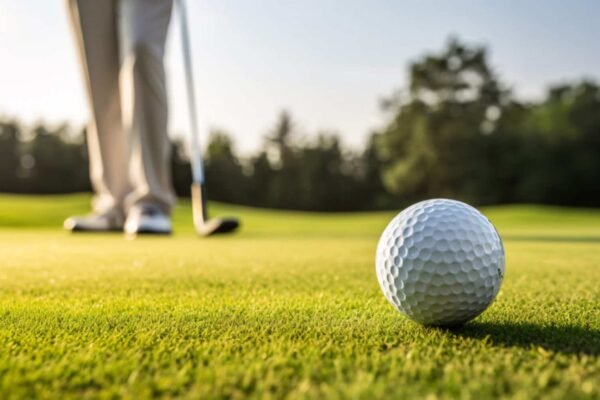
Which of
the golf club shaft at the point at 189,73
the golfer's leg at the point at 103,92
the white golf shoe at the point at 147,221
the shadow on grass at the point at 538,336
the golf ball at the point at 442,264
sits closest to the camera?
the shadow on grass at the point at 538,336

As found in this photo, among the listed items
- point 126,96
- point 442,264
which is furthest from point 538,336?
point 126,96

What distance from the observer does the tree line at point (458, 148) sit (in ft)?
103

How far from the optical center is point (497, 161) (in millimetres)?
32938

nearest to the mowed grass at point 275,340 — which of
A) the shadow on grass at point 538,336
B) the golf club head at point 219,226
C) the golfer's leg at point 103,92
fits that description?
the shadow on grass at point 538,336

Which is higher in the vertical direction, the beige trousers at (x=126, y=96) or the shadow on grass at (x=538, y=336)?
the beige trousers at (x=126, y=96)

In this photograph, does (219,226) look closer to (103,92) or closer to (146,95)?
(146,95)

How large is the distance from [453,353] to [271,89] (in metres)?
37.9

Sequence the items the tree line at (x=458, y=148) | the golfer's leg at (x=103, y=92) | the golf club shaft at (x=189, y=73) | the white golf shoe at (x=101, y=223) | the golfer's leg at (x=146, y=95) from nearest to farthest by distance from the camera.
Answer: the golfer's leg at (x=146, y=95), the golfer's leg at (x=103, y=92), the golf club shaft at (x=189, y=73), the white golf shoe at (x=101, y=223), the tree line at (x=458, y=148)

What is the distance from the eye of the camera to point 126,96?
5.23 metres

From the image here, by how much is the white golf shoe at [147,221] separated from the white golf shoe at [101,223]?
73 cm

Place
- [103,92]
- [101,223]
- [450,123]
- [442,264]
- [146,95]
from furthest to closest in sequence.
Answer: [450,123] < [101,223] < [103,92] < [146,95] < [442,264]

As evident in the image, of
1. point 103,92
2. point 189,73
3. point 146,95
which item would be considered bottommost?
point 146,95

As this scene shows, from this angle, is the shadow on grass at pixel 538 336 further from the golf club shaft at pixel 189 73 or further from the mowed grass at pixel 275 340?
the golf club shaft at pixel 189 73

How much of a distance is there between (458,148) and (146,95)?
1148 inches
